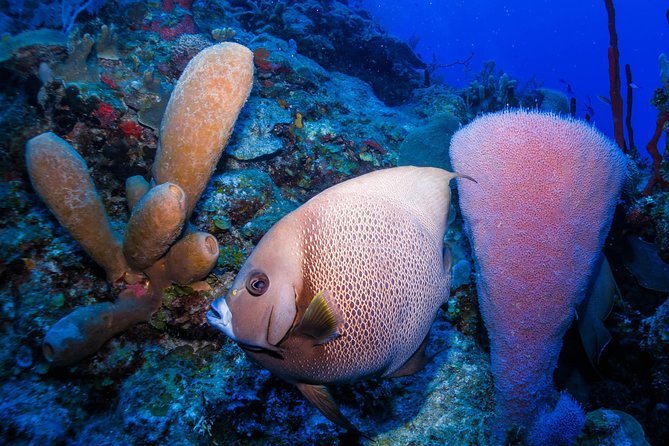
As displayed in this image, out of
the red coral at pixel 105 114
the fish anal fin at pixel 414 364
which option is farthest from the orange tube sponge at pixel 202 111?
the fish anal fin at pixel 414 364

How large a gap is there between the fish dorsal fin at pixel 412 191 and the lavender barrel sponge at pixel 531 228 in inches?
45.6

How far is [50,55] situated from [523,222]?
426cm

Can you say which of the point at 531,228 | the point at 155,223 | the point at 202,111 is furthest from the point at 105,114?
the point at 531,228

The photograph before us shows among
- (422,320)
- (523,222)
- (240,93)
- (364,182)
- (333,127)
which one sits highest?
(333,127)

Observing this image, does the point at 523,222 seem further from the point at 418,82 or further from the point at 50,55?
the point at 418,82

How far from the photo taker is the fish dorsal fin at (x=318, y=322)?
118cm

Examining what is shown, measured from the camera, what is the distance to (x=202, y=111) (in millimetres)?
1978

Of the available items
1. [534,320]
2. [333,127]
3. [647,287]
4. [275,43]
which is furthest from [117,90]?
[647,287]

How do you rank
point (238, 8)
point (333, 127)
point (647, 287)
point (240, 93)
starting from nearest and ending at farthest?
point (240, 93) → point (647, 287) → point (333, 127) → point (238, 8)

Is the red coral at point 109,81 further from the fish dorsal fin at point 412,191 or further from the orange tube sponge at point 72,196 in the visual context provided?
the fish dorsal fin at point 412,191

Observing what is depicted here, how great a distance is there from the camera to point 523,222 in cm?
247

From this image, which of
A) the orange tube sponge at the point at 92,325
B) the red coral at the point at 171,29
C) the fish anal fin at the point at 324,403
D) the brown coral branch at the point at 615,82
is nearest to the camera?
the fish anal fin at the point at 324,403

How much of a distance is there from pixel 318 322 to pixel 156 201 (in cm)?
118

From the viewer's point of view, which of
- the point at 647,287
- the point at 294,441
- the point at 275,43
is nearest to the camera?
the point at 294,441
